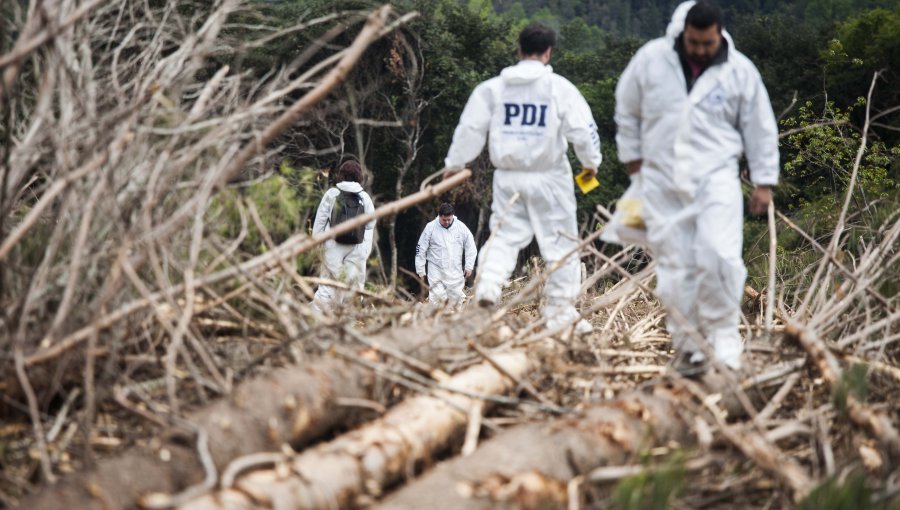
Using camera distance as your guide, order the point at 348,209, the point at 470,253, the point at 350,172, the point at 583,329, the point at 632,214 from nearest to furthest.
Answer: the point at 632,214
the point at 583,329
the point at 348,209
the point at 350,172
the point at 470,253

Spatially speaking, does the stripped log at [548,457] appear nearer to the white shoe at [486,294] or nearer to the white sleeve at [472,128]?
the white shoe at [486,294]

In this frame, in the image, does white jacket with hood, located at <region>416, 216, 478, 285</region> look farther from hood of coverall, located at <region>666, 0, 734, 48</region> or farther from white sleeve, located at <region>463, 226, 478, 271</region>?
hood of coverall, located at <region>666, 0, 734, 48</region>

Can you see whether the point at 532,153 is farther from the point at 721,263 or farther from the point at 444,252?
the point at 444,252

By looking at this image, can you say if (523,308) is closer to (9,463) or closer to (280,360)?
(280,360)

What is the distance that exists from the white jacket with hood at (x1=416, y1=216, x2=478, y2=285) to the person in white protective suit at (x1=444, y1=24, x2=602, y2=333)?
200 inches

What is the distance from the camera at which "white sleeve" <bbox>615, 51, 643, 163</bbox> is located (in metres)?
5.45

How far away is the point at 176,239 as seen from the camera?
4.70 meters

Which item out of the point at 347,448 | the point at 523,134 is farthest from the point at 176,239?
the point at 523,134

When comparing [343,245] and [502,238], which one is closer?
[502,238]

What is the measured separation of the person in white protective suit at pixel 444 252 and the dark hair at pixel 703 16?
6.90 m

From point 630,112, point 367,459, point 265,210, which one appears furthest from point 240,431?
point 630,112

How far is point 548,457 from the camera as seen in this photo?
12.6 feet

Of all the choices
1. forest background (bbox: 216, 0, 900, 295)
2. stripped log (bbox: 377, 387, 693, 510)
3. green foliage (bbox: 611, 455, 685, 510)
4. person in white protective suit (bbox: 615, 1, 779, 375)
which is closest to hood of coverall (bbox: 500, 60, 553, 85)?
person in white protective suit (bbox: 615, 1, 779, 375)

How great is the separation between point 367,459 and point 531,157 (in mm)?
3259
